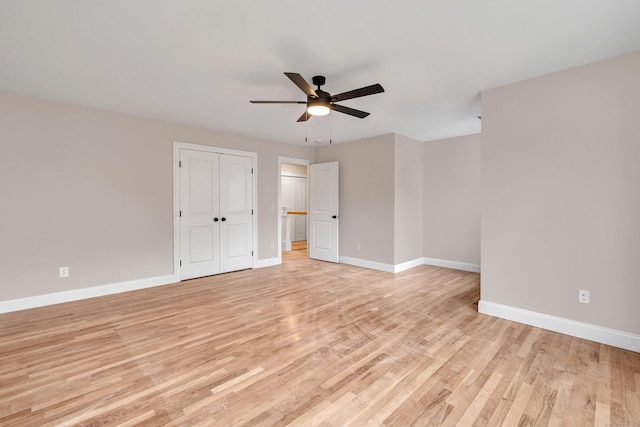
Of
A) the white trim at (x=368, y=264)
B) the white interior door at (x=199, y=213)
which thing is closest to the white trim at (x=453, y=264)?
the white trim at (x=368, y=264)

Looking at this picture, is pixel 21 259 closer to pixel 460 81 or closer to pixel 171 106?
pixel 171 106

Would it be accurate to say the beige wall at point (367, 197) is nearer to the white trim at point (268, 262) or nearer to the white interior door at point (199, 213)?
the white trim at point (268, 262)

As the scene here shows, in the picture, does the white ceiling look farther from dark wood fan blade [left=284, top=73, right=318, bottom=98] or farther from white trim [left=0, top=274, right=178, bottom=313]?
white trim [left=0, top=274, right=178, bottom=313]

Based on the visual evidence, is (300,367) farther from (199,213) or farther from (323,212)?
(323,212)

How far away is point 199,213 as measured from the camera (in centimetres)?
487

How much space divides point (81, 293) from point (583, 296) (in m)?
5.67

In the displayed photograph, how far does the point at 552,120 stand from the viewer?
2.87 m

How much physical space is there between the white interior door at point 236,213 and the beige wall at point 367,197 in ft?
6.04

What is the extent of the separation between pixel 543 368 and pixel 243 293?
334 cm

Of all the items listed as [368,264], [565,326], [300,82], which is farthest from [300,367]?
[368,264]

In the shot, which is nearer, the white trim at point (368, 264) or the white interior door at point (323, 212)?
the white trim at point (368, 264)

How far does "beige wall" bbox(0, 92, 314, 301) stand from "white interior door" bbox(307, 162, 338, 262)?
2466 millimetres

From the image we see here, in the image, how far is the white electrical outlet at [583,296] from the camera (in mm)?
2711

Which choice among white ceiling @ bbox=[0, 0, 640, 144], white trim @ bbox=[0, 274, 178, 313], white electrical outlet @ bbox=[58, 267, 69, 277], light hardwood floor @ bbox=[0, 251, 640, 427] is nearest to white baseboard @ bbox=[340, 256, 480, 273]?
light hardwood floor @ bbox=[0, 251, 640, 427]
